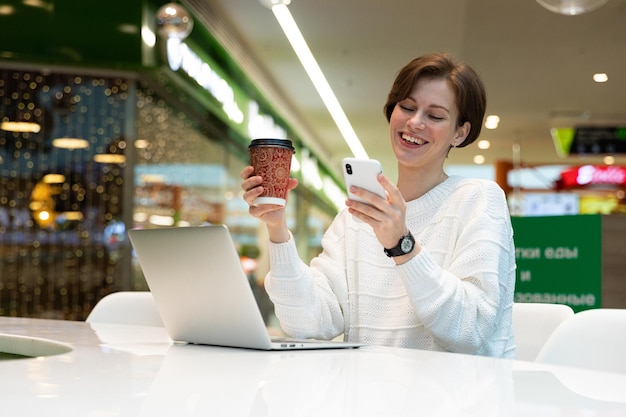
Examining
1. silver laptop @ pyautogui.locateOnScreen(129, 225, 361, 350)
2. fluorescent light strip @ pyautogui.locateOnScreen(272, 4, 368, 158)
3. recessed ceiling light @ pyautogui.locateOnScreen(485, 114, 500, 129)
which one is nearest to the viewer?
silver laptop @ pyautogui.locateOnScreen(129, 225, 361, 350)

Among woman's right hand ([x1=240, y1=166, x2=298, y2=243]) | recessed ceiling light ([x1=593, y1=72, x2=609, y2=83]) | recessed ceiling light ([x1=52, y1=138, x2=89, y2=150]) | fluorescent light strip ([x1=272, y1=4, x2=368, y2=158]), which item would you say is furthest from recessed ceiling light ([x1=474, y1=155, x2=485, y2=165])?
woman's right hand ([x1=240, y1=166, x2=298, y2=243])

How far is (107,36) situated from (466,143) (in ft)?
15.9

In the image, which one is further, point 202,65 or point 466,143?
point 202,65

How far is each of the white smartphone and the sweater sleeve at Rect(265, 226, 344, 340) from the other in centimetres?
30

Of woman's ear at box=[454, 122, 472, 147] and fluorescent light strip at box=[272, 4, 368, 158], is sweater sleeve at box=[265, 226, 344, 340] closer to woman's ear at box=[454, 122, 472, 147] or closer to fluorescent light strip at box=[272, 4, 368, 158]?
woman's ear at box=[454, 122, 472, 147]

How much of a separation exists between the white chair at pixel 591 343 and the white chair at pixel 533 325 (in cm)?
31

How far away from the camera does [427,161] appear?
6.57 feet

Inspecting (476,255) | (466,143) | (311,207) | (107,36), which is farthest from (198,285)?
(311,207)

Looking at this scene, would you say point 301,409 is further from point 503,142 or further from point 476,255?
point 503,142

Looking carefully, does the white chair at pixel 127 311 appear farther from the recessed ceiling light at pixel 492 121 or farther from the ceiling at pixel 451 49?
the recessed ceiling light at pixel 492 121

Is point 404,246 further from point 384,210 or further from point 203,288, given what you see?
point 203,288

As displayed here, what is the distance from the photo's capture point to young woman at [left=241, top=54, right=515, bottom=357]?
167 cm

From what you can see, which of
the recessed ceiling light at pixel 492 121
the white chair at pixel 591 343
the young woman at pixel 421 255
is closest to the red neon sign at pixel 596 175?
the recessed ceiling light at pixel 492 121

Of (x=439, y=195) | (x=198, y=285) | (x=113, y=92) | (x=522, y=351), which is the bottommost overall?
(x=522, y=351)
